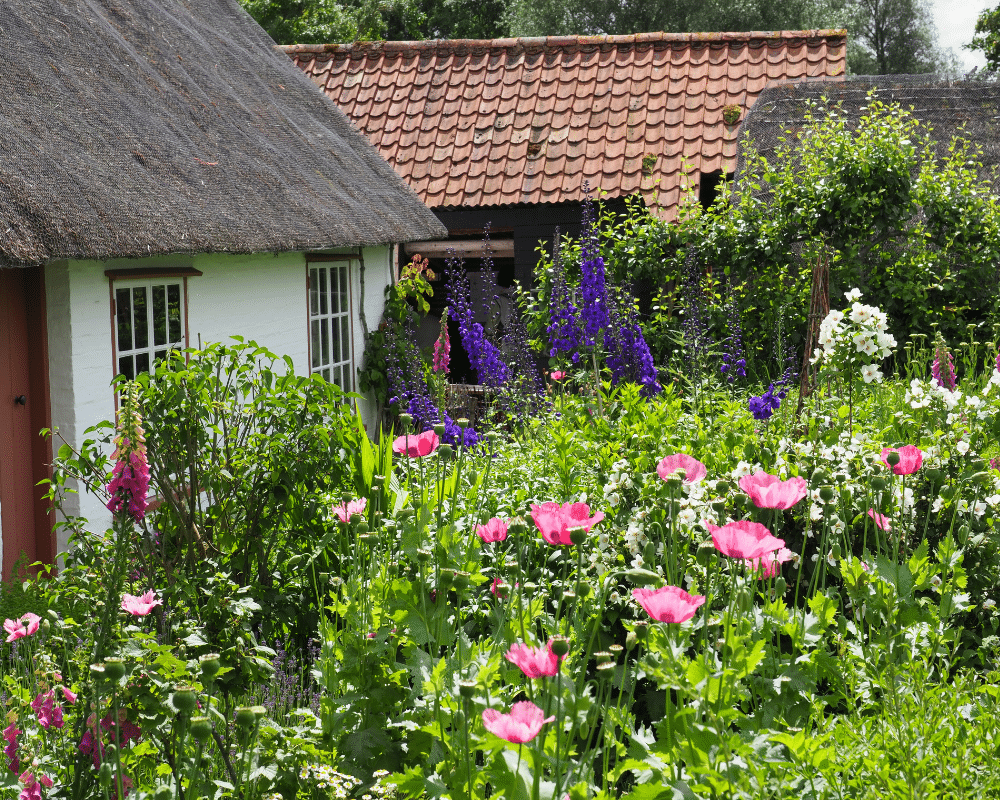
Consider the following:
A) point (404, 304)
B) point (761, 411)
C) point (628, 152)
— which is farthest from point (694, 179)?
point (761, 411)

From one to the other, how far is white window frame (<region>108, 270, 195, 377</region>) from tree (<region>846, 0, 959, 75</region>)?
3147 cm

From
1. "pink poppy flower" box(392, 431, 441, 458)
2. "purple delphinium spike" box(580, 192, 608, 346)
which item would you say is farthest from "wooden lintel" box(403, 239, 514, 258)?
"pink poppy flower" box(392, 431, 441, 458)

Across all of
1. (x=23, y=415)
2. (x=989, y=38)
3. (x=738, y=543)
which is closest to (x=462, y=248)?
(x=23, y=415)

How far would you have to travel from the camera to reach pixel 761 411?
5.37 metres

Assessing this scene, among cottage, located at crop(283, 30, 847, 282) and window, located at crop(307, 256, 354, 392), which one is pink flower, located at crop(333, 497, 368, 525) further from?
cottage, located at crop(283, 30, 847, 282)

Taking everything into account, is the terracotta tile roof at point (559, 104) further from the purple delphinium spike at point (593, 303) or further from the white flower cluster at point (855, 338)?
the white flower cluster at point (855, 338)

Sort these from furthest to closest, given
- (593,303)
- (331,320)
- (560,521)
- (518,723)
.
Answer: (331,320)
(593,303)
(560,521)
(518,723)

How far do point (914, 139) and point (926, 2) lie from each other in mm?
27759

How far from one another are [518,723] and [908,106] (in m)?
9.77

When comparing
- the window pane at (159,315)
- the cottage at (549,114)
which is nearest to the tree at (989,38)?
the cottage at (549,114)

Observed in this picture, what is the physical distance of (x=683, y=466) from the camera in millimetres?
2533

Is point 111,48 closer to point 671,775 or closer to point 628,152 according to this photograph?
point 628,152

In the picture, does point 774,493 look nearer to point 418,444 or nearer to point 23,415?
point 418,444

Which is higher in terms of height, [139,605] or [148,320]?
[148,320]
